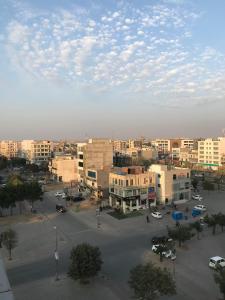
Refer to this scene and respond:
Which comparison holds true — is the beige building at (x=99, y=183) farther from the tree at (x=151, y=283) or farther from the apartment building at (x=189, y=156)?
the apartment building at (x=189, y=156)

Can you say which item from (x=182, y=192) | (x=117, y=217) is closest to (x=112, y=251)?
(x=117, y=217)

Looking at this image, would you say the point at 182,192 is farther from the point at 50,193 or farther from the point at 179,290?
the point at 179,290

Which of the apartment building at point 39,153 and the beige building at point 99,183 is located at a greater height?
the apartment building at point 39,153

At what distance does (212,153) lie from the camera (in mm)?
118500

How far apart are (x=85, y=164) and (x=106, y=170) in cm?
1028

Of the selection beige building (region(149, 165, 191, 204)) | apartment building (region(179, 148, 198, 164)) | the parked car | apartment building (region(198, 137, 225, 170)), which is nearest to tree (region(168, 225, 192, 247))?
the parked car

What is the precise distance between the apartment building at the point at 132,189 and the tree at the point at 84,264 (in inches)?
980

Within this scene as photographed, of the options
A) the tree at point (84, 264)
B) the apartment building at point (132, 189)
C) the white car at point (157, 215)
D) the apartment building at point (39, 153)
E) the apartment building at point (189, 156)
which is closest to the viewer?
the tree at point (84, 264)

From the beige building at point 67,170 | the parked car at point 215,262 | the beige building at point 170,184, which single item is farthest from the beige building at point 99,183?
the parked car at point 215,262

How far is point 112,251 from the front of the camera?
31.0 metres

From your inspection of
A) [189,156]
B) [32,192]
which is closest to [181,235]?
[32,192]

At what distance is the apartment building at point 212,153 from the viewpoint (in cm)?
11550

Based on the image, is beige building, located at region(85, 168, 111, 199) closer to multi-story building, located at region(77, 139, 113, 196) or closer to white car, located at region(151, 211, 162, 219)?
multi-story building, located at region(77, 139, 113, 196)

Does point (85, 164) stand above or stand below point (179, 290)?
above
